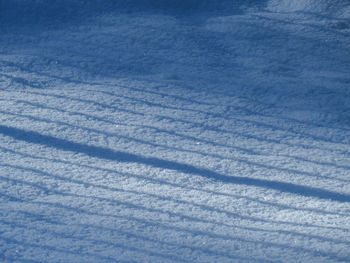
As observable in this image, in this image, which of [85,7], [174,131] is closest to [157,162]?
[174,131]

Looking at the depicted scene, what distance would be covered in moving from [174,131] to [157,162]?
506 millimetres

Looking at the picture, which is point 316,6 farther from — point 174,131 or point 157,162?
point 157,162

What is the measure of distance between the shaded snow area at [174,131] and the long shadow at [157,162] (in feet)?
0.05

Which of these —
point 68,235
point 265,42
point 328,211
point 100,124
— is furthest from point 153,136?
point 265,42

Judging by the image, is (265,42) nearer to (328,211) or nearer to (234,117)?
(234,117)

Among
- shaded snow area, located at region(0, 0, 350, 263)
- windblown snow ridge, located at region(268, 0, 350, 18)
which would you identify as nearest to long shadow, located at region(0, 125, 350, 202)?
shaded snow area, located at region(0, 0, 350, 263)

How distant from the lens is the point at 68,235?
3.28m

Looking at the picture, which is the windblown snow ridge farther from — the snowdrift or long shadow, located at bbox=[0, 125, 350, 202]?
long shadow, located at bbox=[0, 125, 350, 202]

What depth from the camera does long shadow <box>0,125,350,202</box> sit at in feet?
12.1

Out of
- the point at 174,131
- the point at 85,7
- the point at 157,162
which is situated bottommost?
the point at 157,162

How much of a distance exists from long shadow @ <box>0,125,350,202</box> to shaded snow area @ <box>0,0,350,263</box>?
0.05ft

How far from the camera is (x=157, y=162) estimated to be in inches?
157

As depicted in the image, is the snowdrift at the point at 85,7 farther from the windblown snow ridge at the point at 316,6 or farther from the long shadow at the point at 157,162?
the long shadow at the point at 157,162

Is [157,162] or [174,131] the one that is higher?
[174,131]
